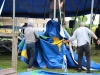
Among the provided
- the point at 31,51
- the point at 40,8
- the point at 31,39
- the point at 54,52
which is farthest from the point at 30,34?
the point at 40,8

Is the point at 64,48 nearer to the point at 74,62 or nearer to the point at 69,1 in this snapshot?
the point at 74,62

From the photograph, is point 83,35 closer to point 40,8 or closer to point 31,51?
point 31,51

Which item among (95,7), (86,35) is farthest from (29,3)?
(86,35)

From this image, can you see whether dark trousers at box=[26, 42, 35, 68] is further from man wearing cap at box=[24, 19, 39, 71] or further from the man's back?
the man's back

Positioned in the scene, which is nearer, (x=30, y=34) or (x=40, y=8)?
(x=30, y=34)

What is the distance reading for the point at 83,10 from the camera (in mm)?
15352

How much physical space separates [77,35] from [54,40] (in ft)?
2.98

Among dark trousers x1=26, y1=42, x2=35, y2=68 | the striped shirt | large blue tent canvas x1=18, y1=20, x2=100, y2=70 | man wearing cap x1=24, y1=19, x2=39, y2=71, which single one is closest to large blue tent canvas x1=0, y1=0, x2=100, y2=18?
large blue tent canvas x1=18, y1=20, x2=100, y2=70

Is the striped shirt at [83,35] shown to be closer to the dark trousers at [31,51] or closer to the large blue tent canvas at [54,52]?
the large blue tent canvas at [54,52]

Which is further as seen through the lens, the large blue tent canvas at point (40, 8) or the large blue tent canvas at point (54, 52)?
the large blue tent canvas at point (40, 8)

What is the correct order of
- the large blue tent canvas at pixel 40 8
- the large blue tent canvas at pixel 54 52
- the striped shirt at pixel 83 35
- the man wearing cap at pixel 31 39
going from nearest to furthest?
the striped shirt at pixel 83 35, the man wearing cap at pixel 31 39, the large blue tent canvas at pixel 54 52, the large blue tent canvas at pixel 40 8

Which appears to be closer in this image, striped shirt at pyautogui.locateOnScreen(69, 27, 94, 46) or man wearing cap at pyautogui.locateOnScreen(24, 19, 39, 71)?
striped shirt at pyautogui.locateOnScreen(69, 27, 94, 46)

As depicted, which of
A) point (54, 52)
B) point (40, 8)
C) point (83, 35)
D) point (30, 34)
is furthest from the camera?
point (40, 8)

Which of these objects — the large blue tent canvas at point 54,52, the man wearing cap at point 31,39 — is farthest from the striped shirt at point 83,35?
the man wearing cap at point 31,39
